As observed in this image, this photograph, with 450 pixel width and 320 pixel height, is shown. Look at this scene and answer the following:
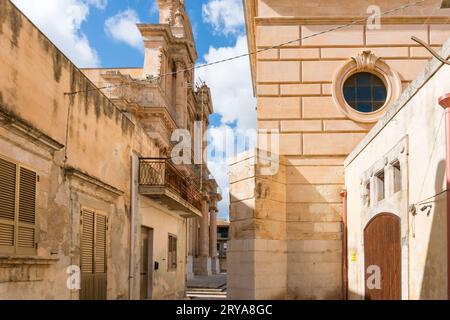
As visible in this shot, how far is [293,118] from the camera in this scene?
14.1 m

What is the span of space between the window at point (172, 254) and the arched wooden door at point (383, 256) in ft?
36.0

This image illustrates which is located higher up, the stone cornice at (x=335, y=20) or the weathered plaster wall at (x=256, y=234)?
the stone cornice at (x=335, y=20)

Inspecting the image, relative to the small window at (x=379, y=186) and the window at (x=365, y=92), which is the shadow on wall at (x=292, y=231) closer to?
the window at (x=365, y=92)

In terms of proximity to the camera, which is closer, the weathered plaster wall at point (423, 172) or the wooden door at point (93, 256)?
the weathered plaster wall at point (423, 172)

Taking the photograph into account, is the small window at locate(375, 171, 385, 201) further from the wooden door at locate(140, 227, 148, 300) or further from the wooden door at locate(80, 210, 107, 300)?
the wooden door at locate(140, 227, 148, 300)

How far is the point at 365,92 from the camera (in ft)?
47.6

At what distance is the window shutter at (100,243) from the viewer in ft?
43.1

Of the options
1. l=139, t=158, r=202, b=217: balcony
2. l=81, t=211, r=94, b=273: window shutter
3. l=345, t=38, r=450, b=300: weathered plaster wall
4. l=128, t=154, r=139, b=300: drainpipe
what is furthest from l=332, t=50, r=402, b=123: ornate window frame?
l=81, t=211, r=94, b=273: window shutter

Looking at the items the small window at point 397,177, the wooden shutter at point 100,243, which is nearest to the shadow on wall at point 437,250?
the small window at point 397,177

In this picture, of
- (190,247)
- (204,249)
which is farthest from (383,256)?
(204,249)

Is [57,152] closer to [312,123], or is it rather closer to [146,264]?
[312,123]

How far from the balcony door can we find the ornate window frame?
7100 mm

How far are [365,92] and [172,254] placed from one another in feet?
34.0
